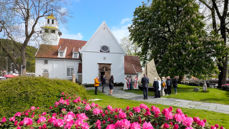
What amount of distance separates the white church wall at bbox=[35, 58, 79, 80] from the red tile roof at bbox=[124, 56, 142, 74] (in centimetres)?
1146

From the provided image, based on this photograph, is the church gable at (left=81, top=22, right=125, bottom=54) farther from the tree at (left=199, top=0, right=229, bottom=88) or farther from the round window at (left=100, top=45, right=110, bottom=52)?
the tree at (left=199, top=0, right=229, bottom=88)

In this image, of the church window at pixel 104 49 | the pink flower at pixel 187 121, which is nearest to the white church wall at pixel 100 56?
the church window at pixel 104 49

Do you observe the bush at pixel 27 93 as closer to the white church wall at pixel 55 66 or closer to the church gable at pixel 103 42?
the church gable at pixel 103 42

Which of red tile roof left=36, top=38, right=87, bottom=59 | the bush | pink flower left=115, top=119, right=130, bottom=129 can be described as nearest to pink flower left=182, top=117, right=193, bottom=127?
pink flower left=115, top=119, right=130, bottom=129

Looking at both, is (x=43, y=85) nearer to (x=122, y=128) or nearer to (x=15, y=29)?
(x=122, y=128)

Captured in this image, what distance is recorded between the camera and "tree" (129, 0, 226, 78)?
17031mm

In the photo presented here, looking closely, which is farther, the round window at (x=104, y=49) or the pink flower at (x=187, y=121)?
the round window at (x=104, y=49)

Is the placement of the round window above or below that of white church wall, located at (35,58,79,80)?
above

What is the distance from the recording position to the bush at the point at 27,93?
4750 millimetres

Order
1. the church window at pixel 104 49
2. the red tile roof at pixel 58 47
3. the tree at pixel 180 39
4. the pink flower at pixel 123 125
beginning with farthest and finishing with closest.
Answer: the red tile roof at pixel 58 47 < the church window at pixel 104 49 < the tree at pixel 180 39 < the pink flower at pixel 123 125

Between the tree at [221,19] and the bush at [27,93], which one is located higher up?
the tree at [221,19]

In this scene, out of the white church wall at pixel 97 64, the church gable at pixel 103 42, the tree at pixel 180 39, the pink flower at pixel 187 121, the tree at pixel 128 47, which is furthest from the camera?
the tree at pixel 128 47

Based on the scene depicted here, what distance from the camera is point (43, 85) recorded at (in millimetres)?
5477

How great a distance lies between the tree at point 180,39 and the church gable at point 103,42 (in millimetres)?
7052
